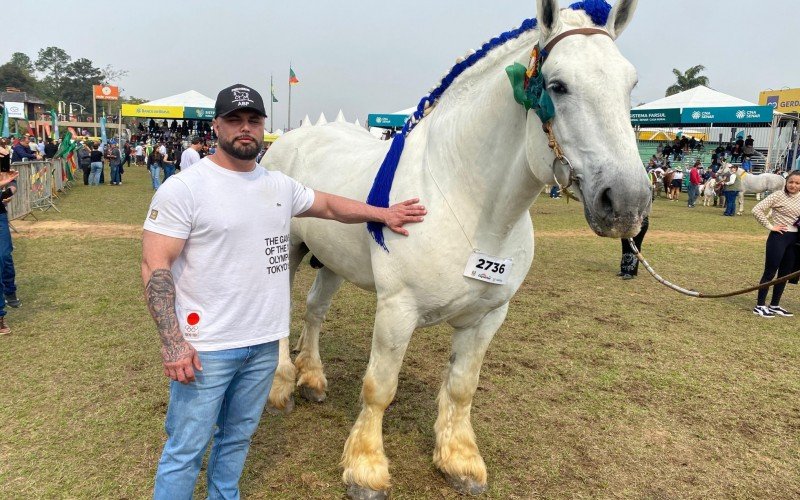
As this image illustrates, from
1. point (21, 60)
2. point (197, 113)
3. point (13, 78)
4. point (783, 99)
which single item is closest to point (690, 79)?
point (783, 99)

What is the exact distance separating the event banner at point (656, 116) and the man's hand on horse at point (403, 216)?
88.8 ft

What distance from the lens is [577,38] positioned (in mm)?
1819

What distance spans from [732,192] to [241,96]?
791 inches

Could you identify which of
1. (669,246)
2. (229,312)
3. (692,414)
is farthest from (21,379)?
(669,246)

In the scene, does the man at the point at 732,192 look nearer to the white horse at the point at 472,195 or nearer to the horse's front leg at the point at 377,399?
the white horse at the point at 472,195

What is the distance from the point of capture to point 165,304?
1.79 m

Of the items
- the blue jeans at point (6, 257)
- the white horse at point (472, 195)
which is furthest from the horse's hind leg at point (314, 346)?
the blue jeans at point (6, 257)

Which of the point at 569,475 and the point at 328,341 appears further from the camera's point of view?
the point at 328,341

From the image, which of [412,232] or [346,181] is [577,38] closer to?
[412,232]

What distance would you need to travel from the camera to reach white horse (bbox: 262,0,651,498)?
67.9 inches

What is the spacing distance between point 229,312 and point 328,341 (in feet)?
10.3

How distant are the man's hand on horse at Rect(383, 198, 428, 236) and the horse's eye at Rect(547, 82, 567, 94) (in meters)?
0.84

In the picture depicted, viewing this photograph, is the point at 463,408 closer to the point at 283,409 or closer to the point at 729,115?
the point at 283,409

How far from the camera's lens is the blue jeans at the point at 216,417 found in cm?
194
